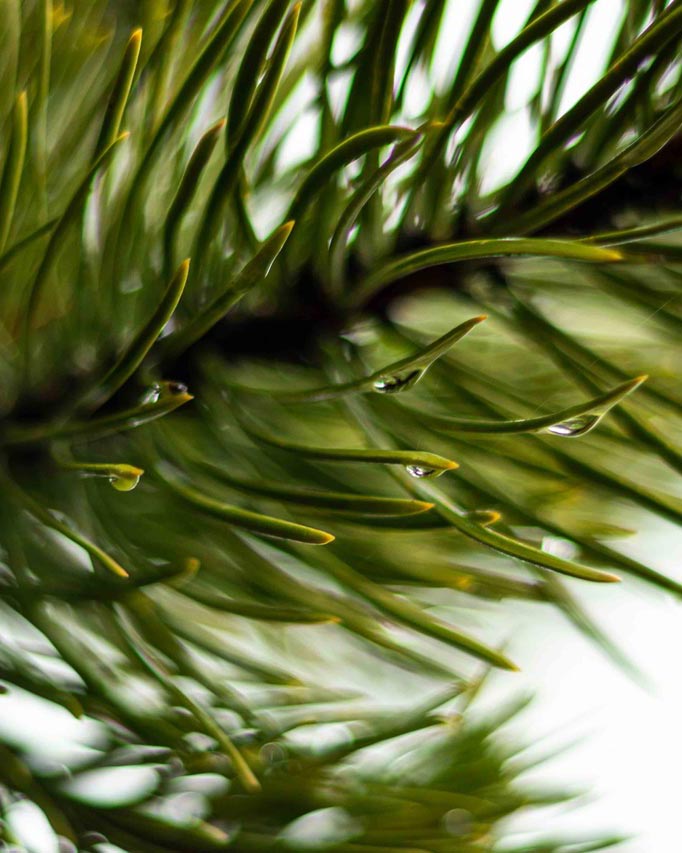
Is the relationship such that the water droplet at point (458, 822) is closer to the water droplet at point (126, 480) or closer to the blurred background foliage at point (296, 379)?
the blurred background foliage at point (296, 379)

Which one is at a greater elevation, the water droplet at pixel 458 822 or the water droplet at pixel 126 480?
the water droplet at pixel 126 480

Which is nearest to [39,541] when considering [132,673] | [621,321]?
[132,673]

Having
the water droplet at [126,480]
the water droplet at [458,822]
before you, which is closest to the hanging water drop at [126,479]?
the water droplet at [126,480]

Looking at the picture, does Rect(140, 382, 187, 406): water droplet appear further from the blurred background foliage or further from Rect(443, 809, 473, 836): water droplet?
Rect(443, 809, 473, 836): water droplet

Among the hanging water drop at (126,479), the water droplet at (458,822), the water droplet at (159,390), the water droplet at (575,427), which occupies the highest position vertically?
the water droplet at (159,390)

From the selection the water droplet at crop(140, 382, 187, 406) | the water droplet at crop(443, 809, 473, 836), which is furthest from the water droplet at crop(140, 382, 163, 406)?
the water droplet at crop(443, 809, 473, 836)

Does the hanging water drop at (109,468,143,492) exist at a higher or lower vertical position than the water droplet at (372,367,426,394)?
lower

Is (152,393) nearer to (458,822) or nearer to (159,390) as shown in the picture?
(159,390)

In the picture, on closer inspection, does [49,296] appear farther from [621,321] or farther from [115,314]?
[621,321]
